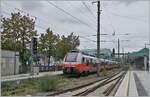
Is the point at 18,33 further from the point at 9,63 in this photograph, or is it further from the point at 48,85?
the point at 48,85

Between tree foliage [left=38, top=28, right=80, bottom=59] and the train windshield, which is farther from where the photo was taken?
tree foliage [left=38, top=28, right=80, bottom=59]

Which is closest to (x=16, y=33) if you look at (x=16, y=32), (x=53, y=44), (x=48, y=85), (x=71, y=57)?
(x=16, y=32)

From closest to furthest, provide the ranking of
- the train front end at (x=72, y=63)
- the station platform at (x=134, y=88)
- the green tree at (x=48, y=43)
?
the station platform at (x=134, y=88)
the train front end at (x=72, y=63)
the green tree at (x=48, y=43)

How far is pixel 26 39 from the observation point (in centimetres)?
5475

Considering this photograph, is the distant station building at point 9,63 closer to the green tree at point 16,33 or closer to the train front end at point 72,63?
the green tree at point 16,33

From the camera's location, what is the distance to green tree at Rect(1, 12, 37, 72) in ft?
178

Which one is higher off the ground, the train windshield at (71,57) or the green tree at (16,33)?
the green tree at (16,33)

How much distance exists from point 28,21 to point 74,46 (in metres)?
27.9

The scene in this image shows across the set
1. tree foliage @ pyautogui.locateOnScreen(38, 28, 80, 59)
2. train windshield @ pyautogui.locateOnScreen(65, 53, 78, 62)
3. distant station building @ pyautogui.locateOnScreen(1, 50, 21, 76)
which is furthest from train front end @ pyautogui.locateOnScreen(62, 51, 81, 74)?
tree foliage @ pyautogui.locateOnScreen(38, 28, 80, 59)

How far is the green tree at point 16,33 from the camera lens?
54.2 meters

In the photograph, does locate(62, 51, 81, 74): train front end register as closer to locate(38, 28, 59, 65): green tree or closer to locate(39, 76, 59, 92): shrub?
locate(39, 76, 59, 92): shrub

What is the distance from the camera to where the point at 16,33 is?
53969mm

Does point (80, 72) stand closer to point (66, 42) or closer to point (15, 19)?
point (15, 19)

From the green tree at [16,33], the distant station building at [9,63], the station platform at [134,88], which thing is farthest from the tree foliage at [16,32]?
the station platform at [134,88]
